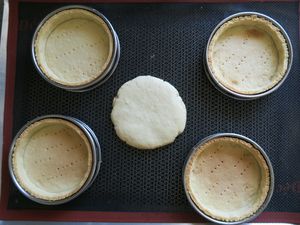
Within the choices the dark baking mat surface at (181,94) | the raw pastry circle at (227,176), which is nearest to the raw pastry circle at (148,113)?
the dark baking mat surface at (181,94)

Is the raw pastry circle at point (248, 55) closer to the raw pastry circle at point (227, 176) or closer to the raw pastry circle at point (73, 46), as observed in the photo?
the raw pastry circle at point (227, 176)

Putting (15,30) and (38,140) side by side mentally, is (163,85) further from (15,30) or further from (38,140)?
(15,30)

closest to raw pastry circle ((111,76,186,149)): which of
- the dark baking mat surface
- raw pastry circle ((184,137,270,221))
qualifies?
the dark baking mat surface

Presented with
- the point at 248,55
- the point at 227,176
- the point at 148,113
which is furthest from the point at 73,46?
the point at 227,176

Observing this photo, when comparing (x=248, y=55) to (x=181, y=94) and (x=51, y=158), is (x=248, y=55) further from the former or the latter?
(x=51, y=158)

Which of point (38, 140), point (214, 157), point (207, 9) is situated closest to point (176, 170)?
point (214, 157)

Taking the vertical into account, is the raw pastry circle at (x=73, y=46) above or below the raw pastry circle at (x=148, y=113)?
above

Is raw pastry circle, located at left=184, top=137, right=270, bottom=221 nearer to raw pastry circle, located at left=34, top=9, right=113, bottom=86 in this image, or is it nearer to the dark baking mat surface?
the dark baking mat surface

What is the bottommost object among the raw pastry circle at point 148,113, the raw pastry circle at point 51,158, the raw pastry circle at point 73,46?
the raw pastry circle at point 51,158
